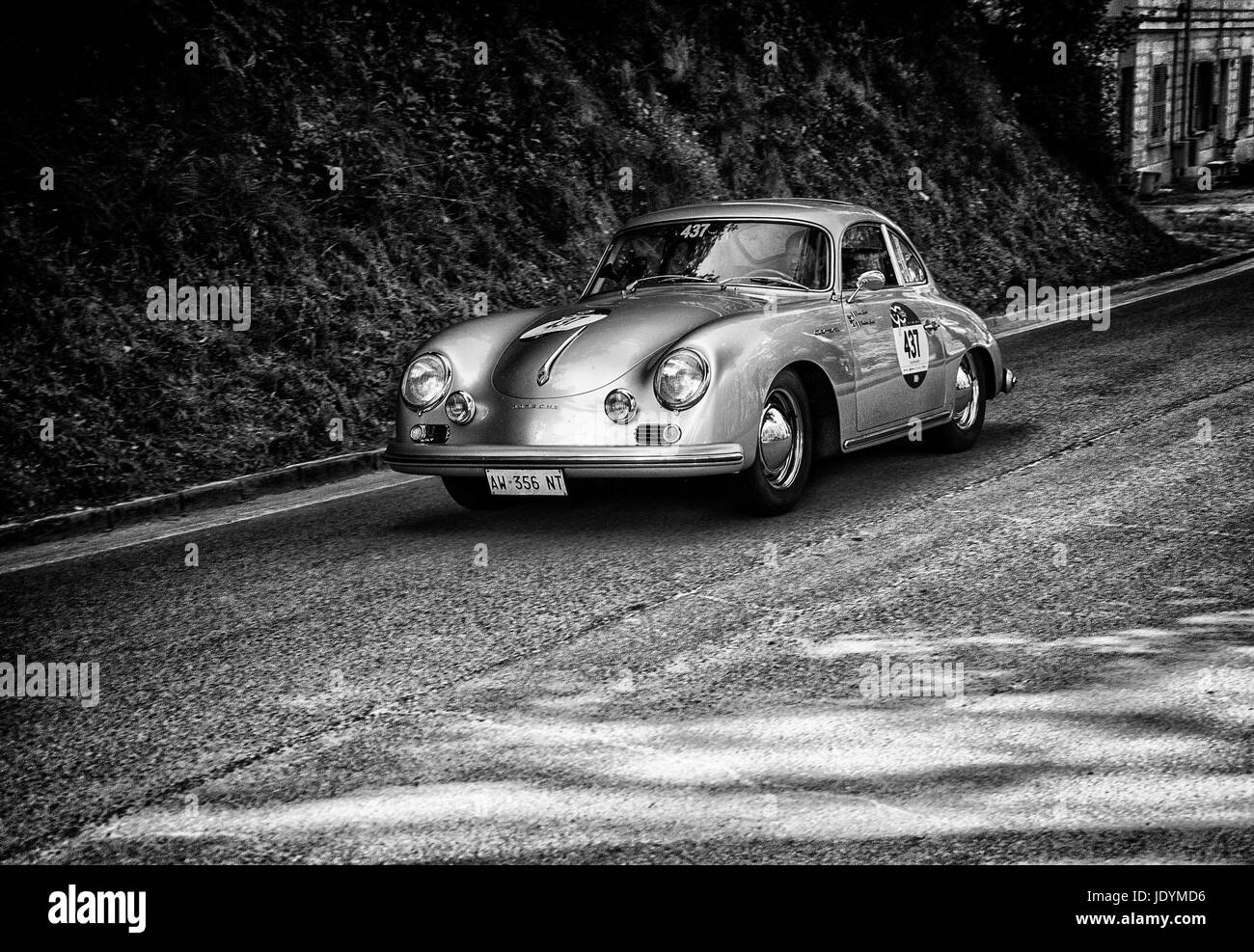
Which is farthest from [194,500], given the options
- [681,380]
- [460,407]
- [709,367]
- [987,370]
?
[987,370]

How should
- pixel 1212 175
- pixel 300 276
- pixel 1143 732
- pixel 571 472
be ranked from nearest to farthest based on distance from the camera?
pixel 1143 732 < pixel 571 472 < pixel 300 276 < pixel 1212 175

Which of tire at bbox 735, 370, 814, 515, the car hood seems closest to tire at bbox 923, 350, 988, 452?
tire at bbox 735, 370, 814, 515

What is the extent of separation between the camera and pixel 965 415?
8.97m

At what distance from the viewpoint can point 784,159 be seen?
61.4 feet

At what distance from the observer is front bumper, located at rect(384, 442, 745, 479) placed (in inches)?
261

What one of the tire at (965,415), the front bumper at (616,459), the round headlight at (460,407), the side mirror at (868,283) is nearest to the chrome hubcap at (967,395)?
the tire at (965,415)

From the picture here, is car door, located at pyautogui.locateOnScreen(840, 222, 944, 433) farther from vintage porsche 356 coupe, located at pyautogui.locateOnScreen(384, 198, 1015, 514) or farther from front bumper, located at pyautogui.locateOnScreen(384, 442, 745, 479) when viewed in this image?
front bumper, located at pyautogui.locateOnScreen(384, 442, 745, 479)

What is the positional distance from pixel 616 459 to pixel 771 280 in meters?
1.83

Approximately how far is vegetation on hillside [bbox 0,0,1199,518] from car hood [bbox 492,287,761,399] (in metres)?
3.08

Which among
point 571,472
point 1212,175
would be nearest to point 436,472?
point 571,472

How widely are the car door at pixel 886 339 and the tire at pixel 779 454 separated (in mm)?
506

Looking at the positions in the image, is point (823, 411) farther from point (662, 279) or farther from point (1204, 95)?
point (1204, 95)

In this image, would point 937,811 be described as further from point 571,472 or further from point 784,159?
point 784,159

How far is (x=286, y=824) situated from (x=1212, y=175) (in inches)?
1452
